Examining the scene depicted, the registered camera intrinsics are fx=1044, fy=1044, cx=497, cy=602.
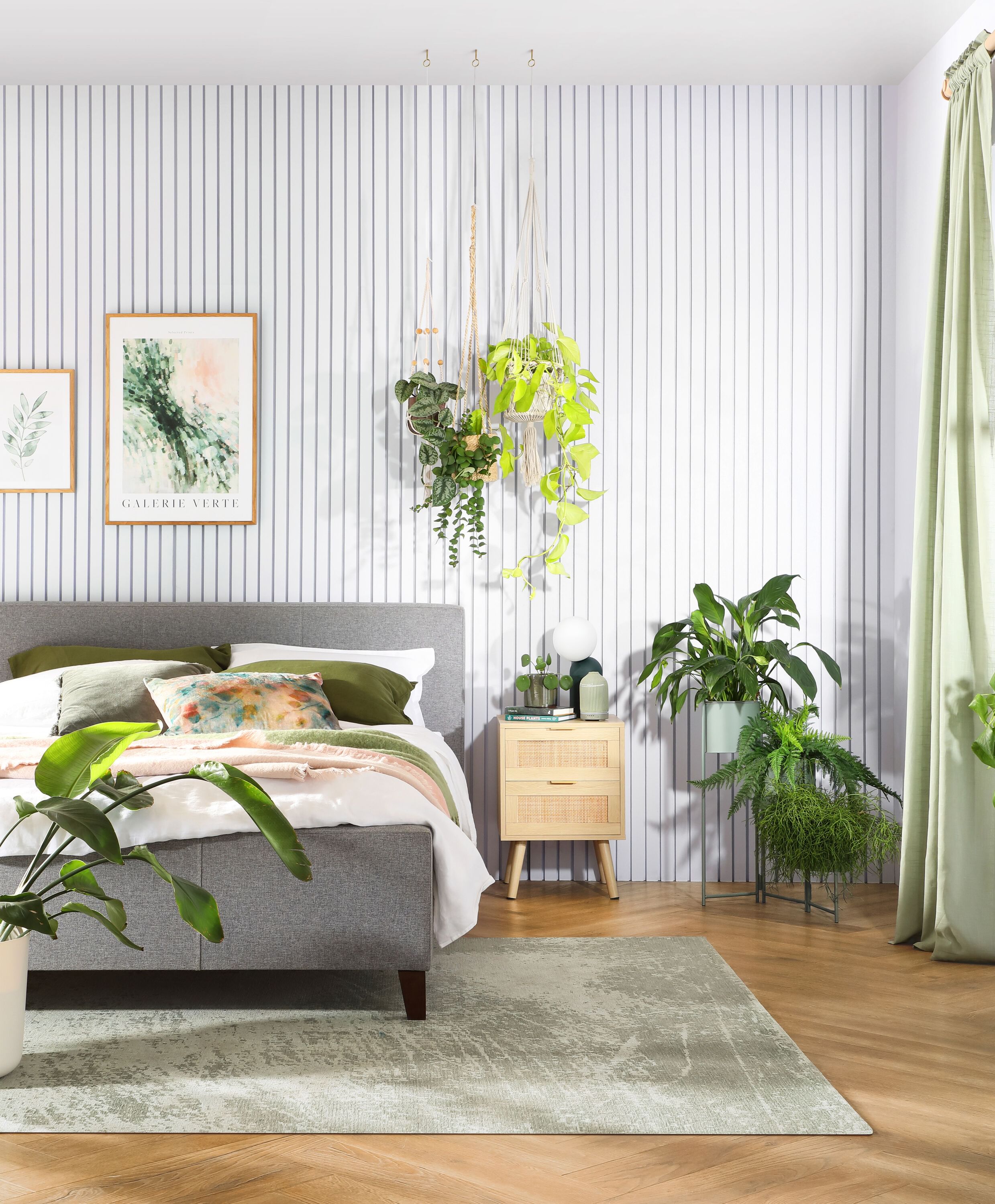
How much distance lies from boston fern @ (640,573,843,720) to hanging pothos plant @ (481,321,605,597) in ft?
1.69

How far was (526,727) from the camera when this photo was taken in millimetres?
3641

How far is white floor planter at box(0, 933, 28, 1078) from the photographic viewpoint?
6.73 ft

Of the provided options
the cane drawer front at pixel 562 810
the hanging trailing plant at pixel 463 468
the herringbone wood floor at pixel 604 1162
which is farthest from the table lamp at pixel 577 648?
the herringbone wood floor at pixel 604 1162

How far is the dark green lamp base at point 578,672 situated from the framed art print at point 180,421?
1.37 m

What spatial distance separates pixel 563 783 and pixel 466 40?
2640 millimetres

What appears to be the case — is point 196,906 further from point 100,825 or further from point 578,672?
point 578,672

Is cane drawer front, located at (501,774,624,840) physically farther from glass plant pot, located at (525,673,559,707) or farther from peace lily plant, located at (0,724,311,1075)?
peace lily plant, located at (0,724,311,1075)

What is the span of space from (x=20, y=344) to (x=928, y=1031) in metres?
3.84

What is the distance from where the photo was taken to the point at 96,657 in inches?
145

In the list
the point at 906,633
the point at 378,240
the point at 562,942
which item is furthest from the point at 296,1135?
the point at 378,240

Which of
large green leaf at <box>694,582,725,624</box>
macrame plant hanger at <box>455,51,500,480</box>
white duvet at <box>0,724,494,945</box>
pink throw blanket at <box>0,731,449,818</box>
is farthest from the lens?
macrame plant hanger at <box>455,51,500,480</box>

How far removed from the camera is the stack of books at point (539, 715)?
3695mm

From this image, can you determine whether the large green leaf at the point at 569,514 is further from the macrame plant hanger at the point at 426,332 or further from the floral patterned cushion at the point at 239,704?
the floral patterned cushion at the point at 239,704

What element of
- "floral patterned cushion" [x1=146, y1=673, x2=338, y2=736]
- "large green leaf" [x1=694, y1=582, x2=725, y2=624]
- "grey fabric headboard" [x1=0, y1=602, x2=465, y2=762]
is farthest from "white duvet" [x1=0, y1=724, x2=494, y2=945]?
"large green leaf" [x1=694, y1=582, x2=725, y2=624]
